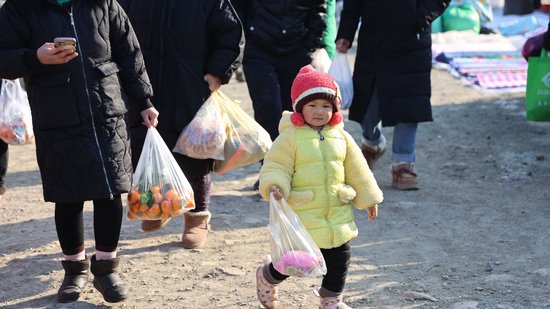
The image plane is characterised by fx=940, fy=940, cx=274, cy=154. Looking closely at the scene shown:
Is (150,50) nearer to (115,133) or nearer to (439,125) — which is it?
(115,133)

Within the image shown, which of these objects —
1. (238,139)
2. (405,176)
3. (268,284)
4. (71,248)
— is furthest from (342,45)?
(71,248)

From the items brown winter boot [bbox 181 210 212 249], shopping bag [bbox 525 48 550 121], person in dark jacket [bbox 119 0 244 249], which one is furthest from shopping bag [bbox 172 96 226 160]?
shopping bag [bbox 525 48 550 121]

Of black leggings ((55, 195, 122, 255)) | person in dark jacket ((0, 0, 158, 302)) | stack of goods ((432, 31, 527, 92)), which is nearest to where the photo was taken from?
person in dark jacket ((0, 0, 158, 302))

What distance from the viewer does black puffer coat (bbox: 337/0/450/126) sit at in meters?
6.42

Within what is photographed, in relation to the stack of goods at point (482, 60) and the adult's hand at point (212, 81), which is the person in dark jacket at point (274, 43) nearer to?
the adult's hand at point (212, 81)

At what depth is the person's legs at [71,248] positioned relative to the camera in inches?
176

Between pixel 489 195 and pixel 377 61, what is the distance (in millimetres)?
1213

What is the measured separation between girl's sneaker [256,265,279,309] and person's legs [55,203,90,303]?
89 cm

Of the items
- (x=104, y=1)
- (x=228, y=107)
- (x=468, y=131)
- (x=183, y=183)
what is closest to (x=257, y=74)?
(x=228, y=107)

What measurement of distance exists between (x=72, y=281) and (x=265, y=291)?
3.17ft

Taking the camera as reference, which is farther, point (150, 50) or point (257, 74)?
point (257, 74)

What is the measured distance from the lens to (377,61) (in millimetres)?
6609

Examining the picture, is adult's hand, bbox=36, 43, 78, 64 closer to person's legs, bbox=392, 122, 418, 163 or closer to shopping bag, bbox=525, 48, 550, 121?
person's legs, bbox=392, 122, 418, 163

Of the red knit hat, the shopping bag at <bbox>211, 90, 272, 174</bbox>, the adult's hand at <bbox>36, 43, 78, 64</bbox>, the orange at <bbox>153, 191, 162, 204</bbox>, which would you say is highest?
the adult's hand at <bbox>36, 43, 78, 64</bbox>
